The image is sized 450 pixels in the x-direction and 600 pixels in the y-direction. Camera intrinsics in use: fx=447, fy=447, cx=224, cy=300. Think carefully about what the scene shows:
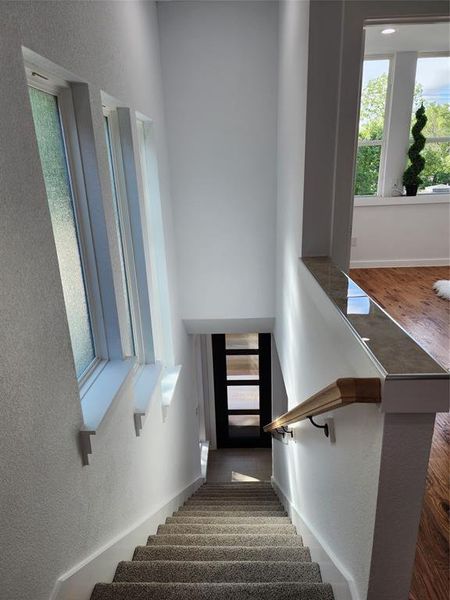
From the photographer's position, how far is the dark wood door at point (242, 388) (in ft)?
22.2

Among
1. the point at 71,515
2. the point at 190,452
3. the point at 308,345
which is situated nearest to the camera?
the point at 71,515

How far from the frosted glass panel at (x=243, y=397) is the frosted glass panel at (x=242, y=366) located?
0.22 m

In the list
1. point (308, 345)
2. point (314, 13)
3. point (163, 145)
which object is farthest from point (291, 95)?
point (308, 345)

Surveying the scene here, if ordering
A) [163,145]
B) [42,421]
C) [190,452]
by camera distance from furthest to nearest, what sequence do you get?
[190,452] → [163,145] → [42,421]

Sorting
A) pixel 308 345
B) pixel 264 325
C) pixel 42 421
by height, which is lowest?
pixel 264 325

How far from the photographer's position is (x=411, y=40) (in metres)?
5.10

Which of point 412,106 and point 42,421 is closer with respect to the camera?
point 42,421

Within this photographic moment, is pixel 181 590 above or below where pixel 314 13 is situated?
below

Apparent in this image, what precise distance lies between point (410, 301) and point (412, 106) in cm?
273

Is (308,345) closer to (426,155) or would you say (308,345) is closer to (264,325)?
(264,325)

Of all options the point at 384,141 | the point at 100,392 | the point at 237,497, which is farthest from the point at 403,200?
the point at 100,392

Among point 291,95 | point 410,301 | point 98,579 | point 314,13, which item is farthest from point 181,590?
point 410,301

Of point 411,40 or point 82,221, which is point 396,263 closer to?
point 411,40

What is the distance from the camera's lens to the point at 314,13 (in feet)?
7.04
